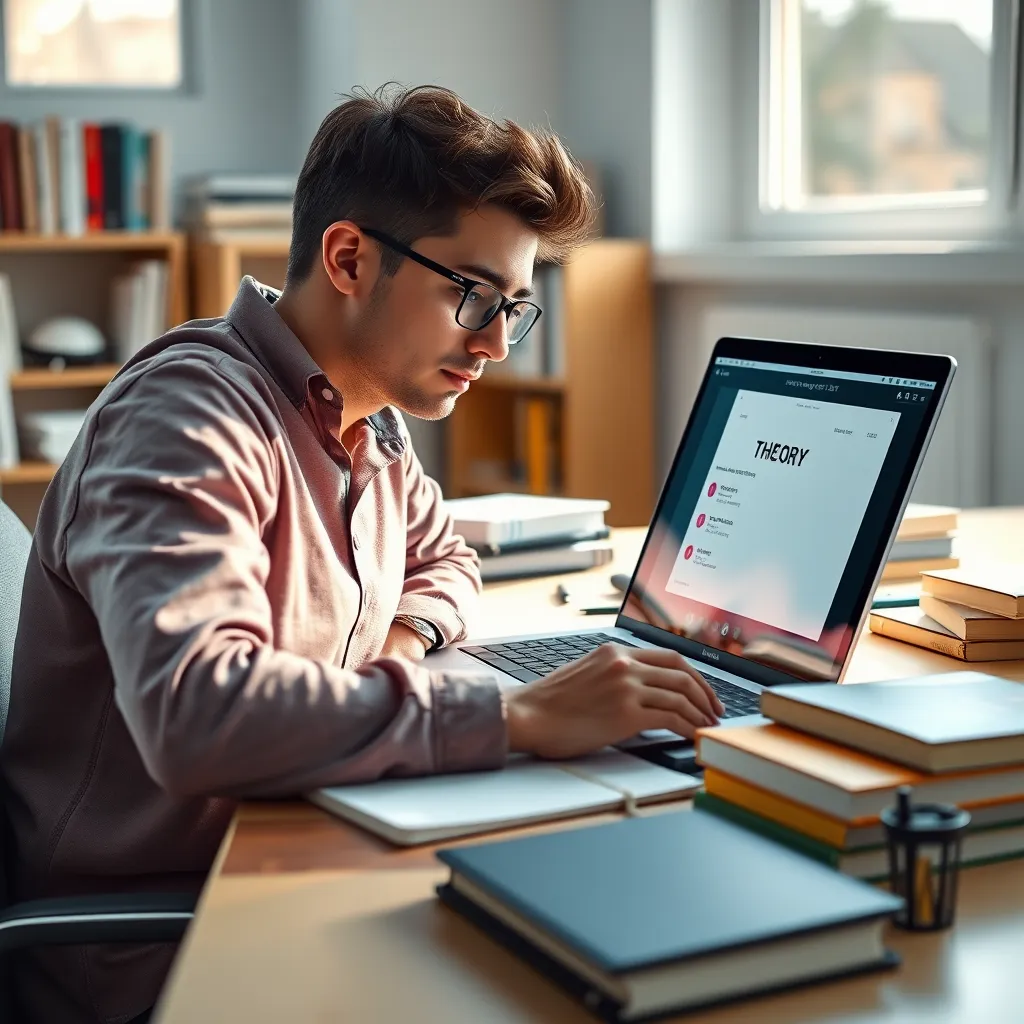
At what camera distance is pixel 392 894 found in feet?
2.68

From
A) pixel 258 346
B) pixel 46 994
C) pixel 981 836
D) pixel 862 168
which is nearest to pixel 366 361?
pixel 258 346

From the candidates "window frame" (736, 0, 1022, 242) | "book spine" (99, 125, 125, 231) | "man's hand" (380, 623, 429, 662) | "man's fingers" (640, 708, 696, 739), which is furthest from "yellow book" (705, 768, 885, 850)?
"book spine" (99, 125, 125, 231)

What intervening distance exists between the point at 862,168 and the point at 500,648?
2.15 metres

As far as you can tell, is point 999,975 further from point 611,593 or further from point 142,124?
point 142,124

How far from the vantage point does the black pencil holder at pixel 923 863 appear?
752 millimetres

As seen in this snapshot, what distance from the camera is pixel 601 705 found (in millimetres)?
1028

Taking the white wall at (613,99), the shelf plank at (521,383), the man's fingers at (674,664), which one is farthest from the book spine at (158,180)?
the man's fingers at (674,664)

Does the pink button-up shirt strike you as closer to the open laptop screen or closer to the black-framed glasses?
the black-framed glasses

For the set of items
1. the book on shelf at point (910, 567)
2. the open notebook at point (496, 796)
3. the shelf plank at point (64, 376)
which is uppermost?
the shelf plank at point (64, 376)

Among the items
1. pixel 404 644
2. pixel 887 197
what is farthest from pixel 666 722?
pixel 887 197

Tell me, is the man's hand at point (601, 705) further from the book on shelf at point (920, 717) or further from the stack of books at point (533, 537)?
the stack of books at point (533, 537)

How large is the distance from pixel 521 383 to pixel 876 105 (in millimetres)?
1069

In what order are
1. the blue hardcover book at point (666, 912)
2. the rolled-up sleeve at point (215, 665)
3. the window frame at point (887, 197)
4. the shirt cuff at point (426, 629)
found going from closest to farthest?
1. the blue hardcover book at point (666, 912)
2. the rolled-up sleeve at point (215, 665)
3. the shirt cuff at point (426, 629)
4. the window frame at point (887, 197)

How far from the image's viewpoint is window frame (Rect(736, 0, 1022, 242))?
2.71 metres
